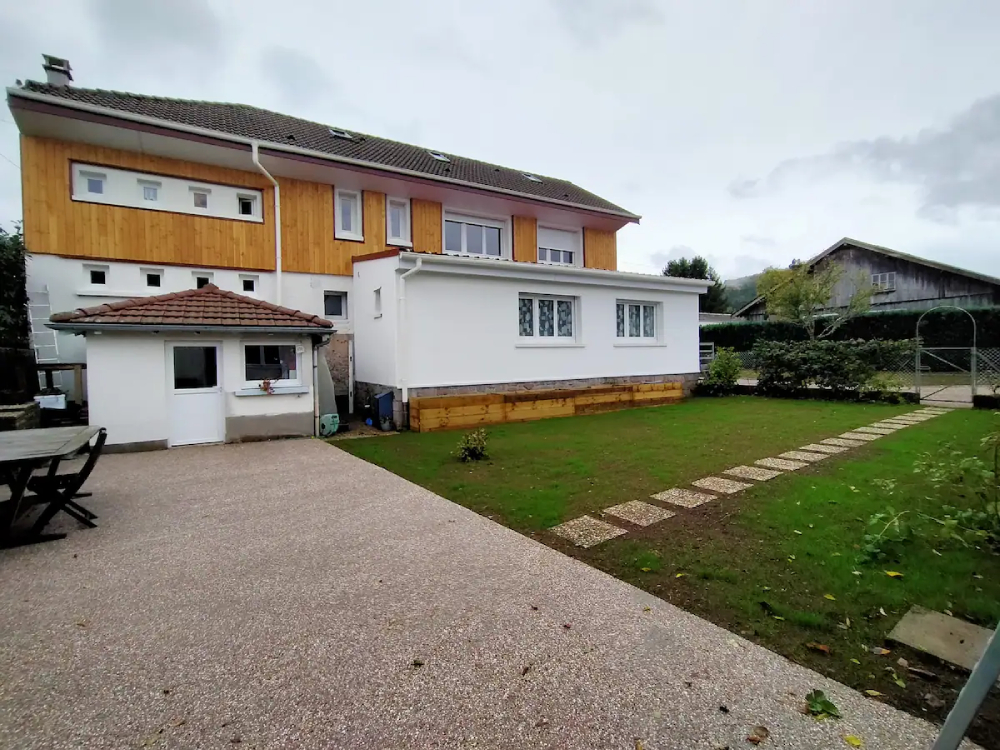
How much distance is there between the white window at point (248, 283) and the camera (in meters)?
13.2

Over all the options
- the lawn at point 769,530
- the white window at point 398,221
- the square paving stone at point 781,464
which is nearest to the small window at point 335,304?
the white window at point 398,221

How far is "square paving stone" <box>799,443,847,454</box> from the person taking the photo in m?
7.59

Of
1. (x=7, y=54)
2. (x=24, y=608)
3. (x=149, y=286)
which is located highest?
(x=7, y=54)

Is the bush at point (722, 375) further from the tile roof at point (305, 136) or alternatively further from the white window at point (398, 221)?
the white window at point (398, 221)

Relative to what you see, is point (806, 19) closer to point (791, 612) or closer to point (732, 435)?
point (732, 435)

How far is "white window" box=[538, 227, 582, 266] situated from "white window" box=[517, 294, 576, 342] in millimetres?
6101

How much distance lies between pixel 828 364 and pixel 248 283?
684 inches

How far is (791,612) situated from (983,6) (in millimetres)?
5994

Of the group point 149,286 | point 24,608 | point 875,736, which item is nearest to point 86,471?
point 24,608

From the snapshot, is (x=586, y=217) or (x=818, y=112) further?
(x=586, y=217)

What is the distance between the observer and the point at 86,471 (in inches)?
190

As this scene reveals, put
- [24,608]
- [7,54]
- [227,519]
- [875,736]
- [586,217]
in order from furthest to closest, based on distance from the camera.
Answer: [586,217]
[7,54]
[227,519]
[24,608]
[875,736]

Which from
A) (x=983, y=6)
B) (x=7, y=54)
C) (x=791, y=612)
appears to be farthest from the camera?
(x=7, y=54)

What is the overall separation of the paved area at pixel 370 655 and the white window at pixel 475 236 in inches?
531
